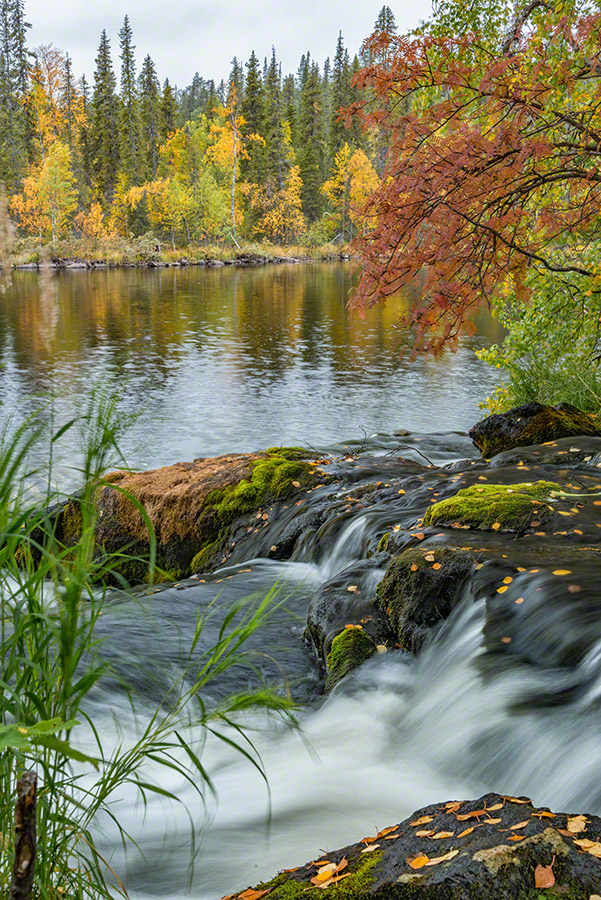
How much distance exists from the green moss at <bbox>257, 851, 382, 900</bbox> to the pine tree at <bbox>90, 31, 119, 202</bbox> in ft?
220

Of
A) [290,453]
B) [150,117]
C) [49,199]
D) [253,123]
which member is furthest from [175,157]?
[290,453]

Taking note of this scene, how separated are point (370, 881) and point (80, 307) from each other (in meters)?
28.3

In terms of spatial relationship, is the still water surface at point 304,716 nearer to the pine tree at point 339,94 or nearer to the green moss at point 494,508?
the green moss at point 494,508

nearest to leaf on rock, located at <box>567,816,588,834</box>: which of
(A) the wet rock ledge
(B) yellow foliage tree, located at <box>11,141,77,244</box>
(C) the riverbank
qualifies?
(A) the wet rock ledge

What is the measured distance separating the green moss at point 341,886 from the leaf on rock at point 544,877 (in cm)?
44

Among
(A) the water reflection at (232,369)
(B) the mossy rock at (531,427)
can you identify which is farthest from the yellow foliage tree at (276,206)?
(B) the mossy rock at (531,427)

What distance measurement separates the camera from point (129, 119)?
6600cm

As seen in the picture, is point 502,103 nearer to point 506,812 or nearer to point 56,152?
point 506,812

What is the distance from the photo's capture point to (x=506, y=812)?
2.25m

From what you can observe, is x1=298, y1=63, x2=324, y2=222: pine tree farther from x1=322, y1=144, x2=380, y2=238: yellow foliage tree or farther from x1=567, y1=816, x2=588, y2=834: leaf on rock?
x1=567, y1=816, x2=588, y2=834: leaf on rock

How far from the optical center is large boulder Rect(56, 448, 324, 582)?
6914 millimetres

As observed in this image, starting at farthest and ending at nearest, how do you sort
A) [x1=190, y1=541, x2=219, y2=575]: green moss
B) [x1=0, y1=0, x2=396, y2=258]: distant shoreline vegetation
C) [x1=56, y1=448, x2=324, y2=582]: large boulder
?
[x1=0, y1=0, x2=396, y2=258]: distant shoreline vegetation → [x1=56, y1=448, x2=324, y2=582]: large boulder → [x1=190, y1=541, x2=219, y2=575]: green moss

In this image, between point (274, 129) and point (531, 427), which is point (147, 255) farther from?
point (531, 427)

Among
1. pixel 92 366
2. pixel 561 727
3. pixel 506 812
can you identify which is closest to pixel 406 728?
pixel 561 727
